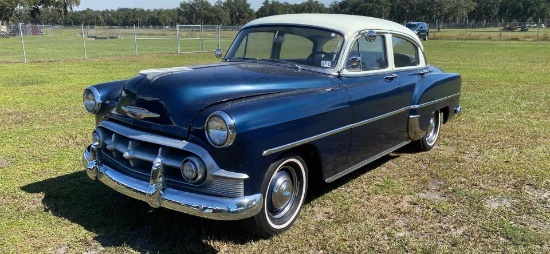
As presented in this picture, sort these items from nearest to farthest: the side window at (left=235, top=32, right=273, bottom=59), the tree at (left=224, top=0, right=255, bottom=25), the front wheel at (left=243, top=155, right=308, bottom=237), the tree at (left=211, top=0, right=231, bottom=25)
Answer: the front wheel at (left=243, top=155, right=308, bottom=237) < the side window at (left=235, top=32, right=273, bottom=59) < the tree at (left=211, top=0, right=231, bottom=25) < the tree at (left=224, top=0, right=255, bottom=25)

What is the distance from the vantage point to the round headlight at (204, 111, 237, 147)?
2.84 metres

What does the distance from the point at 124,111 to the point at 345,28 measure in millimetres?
2050

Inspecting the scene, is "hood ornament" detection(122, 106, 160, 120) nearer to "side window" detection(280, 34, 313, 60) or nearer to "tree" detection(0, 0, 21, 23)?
"side window" detection(280, 34, 313, 60)

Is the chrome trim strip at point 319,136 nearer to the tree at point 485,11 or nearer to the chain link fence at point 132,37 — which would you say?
the chain link fence at point 132,37

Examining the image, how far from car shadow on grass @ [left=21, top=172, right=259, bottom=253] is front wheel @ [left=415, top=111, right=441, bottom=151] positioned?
9.79 feet

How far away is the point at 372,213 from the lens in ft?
12.8

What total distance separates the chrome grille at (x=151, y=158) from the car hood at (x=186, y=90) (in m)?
0.11

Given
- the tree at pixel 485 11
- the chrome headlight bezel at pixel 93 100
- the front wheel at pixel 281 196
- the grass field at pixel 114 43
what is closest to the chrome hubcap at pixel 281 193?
the front wheel at pixel 281 196

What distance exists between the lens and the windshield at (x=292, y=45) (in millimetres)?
4102

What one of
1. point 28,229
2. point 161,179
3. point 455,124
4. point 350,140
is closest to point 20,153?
point 28,229

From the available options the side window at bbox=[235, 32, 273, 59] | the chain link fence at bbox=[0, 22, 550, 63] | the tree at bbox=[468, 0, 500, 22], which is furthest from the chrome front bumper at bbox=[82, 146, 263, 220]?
the tree at bbox=[468, 0, 500, 22]

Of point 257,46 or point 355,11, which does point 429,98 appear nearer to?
point 257,46

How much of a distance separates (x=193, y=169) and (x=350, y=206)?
5.48ft

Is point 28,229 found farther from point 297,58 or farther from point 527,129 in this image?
point 527,129
